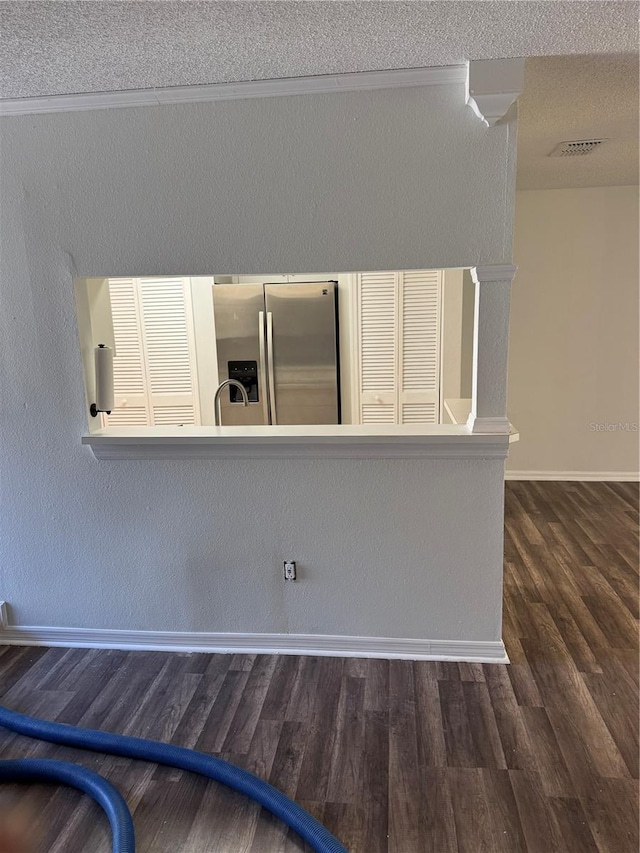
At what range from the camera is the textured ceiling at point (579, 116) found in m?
2.08

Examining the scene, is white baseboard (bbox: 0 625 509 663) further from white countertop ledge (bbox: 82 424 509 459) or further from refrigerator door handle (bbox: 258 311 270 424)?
refrigerator door handle (bbox: 258 311 270 424)

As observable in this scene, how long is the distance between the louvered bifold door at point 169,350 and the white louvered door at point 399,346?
1.22 m

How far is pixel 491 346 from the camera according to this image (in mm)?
2197

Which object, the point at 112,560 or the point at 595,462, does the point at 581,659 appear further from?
the point at 595,462

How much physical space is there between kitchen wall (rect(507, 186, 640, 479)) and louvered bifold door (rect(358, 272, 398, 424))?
1.12 meters

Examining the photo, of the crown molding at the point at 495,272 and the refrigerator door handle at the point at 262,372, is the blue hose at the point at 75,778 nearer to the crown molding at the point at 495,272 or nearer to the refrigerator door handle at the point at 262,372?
the crown molding at the point at 495,272

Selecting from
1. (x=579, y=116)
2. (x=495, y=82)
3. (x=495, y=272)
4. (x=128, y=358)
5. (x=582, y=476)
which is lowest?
(x=582, y=476)

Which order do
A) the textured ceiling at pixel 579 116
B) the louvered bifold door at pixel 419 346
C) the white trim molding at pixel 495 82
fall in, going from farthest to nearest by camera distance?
the louvered bifold door at pixel 419 346
the textured ceiling at pixel 579 116
the white trim molding at pixel 495 82

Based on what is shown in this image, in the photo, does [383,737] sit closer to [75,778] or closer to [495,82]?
[75,778]

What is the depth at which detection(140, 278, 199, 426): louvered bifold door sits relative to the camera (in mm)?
4031

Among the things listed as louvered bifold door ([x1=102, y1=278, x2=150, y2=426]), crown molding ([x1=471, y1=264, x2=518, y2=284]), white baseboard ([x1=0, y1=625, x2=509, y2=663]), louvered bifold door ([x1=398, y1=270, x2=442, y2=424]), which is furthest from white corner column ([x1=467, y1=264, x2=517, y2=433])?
louvered bifold door ([x1=102, y1=278, x2=150, y2=426])

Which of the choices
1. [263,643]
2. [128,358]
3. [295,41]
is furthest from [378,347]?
[295,41]

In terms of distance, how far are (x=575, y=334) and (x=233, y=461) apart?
10.6ft

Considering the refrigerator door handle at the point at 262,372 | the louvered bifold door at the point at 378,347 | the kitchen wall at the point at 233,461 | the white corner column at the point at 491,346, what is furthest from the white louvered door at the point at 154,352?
the white corner column at the point at 491,346
